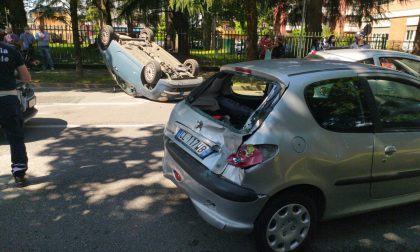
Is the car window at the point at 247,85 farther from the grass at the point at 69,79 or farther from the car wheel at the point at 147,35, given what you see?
the grass at the point at 69,79

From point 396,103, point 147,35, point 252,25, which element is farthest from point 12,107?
point 252,25

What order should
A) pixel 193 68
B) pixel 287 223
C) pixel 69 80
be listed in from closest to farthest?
1. pixel 287 223
2. pixel 193 68
3. pixel 69 80

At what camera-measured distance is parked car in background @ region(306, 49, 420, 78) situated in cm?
720

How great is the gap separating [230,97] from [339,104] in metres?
1.33

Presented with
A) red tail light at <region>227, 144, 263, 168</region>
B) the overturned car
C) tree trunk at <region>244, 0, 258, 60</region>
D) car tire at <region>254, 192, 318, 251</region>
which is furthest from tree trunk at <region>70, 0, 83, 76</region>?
car tire at <region>254, 192, 318, 251</region>

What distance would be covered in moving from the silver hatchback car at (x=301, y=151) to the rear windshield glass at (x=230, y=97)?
5 centimetres

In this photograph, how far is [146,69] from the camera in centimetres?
962

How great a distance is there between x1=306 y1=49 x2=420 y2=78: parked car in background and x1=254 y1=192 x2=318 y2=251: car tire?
470cm

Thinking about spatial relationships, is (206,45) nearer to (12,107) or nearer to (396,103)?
(12,107)

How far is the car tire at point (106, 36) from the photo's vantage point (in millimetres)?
10766

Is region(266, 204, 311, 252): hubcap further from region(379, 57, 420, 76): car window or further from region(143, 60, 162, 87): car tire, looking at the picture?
region(143, 60, 162, 87): car tire

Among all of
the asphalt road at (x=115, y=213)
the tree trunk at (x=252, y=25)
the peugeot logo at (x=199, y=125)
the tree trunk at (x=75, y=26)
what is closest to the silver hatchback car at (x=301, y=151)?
the peugeot logo at (x=199, y=125)

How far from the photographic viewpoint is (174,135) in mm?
3852

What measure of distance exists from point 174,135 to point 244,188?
46.7 inches
